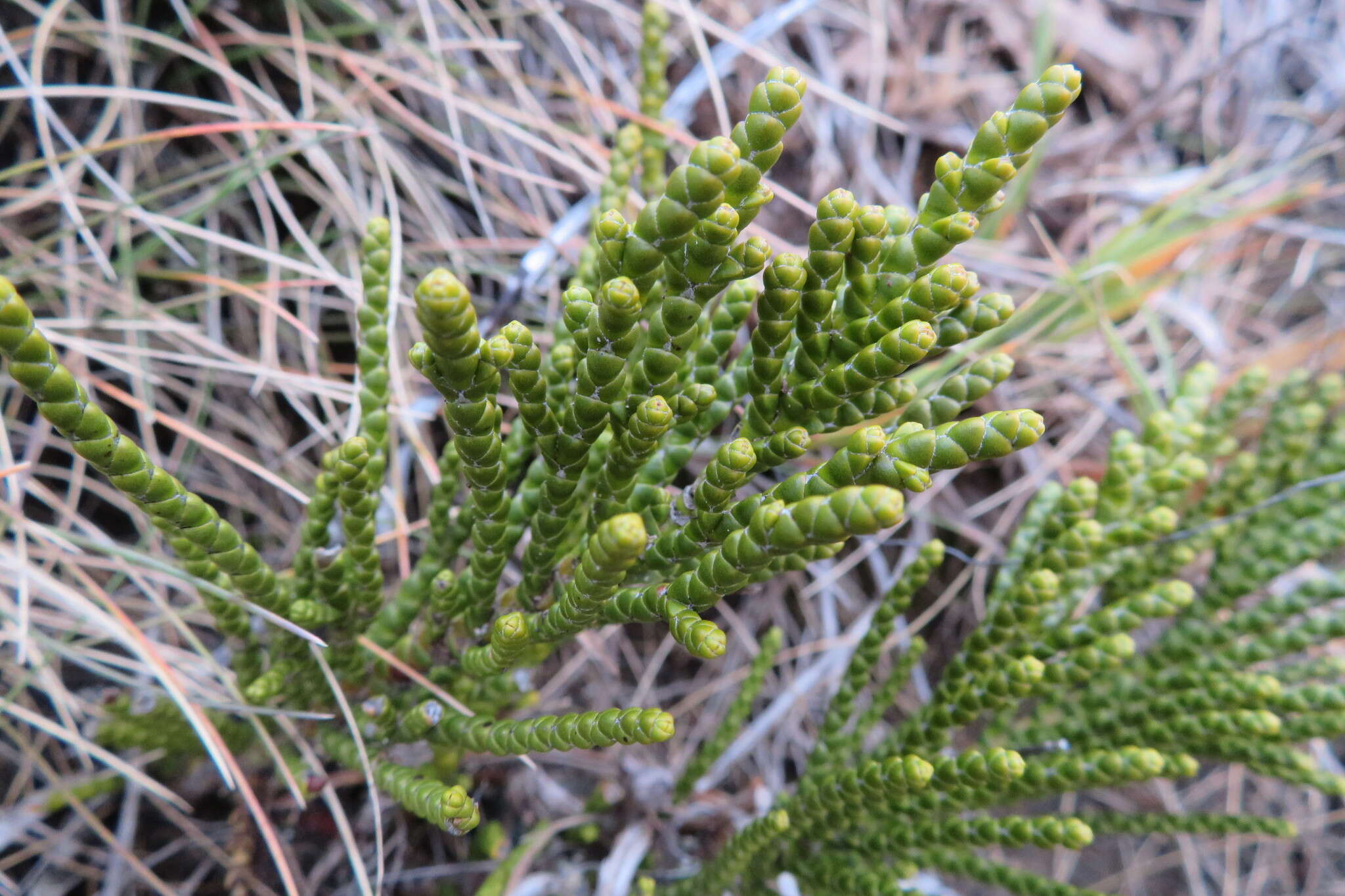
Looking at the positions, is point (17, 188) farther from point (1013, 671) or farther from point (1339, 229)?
point (1339, 229)

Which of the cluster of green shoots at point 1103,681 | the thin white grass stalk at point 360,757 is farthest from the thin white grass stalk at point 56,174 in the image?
the cluster of green shoots at point 1103,681

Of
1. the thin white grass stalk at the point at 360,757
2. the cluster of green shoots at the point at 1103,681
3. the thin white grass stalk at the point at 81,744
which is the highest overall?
the cluster of green shoots at the point at 1103,681

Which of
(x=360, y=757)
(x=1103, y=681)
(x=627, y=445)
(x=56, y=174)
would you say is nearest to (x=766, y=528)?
(x=627, y=445)

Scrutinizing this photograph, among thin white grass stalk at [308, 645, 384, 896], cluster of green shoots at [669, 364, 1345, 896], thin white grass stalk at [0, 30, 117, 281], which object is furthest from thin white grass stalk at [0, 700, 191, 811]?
cluster of green shoots at [669, 364, 1345, 896]

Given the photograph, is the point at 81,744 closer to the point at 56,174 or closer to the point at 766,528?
the point at 56,174

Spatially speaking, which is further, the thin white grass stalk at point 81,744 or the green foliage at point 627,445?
the thin white grass stalk at point 81,744

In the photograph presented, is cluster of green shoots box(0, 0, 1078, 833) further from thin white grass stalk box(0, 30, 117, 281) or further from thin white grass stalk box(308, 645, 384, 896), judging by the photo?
thin white grass stalk box(0, 30, 117, 281)

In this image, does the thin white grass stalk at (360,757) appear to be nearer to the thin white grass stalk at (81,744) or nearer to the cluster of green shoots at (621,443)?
the cluster of green shoots at (621,443)

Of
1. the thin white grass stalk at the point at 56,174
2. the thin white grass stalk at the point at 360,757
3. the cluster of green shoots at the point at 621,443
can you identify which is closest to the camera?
the cluster of green shoots at the point at 621,443
